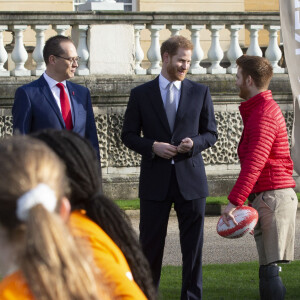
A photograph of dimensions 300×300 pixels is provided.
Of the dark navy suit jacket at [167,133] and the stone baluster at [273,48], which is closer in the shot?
the dark navy suit jacket at [167,133]

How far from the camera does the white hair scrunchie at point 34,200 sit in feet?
7.70

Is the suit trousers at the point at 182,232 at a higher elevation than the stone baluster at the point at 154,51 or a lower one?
lower

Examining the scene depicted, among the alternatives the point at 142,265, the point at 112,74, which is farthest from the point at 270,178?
the point at 112,74

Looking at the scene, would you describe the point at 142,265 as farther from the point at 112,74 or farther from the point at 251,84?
the point at 112,74

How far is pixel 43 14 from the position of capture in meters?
12.8

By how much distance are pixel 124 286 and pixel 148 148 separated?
397 cm

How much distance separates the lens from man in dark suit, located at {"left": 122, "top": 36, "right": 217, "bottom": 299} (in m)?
6.67

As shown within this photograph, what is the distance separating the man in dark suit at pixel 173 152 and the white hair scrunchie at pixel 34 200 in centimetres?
425

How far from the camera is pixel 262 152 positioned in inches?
234

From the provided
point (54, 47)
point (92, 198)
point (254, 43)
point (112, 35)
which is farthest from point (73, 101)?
point (254, 43)

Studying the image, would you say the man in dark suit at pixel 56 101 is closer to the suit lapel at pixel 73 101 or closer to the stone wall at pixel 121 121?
the suit lapel at pixel 73 101

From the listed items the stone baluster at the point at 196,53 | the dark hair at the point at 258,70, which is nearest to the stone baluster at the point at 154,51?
the stone baluster at the point at 196,53

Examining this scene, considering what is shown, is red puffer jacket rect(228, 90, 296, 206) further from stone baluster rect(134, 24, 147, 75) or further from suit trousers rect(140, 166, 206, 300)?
stone baluster rect(134, 24, 147, 75)

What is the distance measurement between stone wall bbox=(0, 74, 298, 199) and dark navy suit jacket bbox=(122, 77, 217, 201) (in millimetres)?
5863
